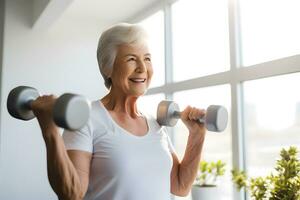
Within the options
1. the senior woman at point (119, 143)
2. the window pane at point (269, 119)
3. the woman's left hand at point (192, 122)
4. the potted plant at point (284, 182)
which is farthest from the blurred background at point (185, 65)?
the potted plant at point (284, 182)

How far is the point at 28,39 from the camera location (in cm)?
270

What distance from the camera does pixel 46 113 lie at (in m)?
0.62

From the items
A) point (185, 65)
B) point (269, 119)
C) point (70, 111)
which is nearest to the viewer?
point (70, 111)

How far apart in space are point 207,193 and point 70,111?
1286mm

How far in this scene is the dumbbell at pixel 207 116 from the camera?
90 cm

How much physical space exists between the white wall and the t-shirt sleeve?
2.01 m

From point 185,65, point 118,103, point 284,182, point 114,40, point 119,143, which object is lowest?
point 284,182

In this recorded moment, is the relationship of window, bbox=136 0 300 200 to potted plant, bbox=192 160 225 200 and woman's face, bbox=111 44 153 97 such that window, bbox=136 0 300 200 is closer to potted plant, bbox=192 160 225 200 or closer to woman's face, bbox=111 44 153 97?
potted plant, bbox=192 160 225 200

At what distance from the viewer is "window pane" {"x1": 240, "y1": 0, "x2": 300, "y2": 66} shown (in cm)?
149

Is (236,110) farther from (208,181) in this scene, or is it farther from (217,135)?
(208,181)

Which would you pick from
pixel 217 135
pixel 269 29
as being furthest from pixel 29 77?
pixel 269 29

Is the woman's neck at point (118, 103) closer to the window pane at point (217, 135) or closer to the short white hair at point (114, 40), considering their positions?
the short white hair at point (114, 40)

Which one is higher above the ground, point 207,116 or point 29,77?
point 29,77

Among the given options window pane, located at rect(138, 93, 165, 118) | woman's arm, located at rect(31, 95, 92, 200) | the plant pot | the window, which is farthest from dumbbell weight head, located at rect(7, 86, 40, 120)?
window pane, located at rect(138, 93, 165, 118)
